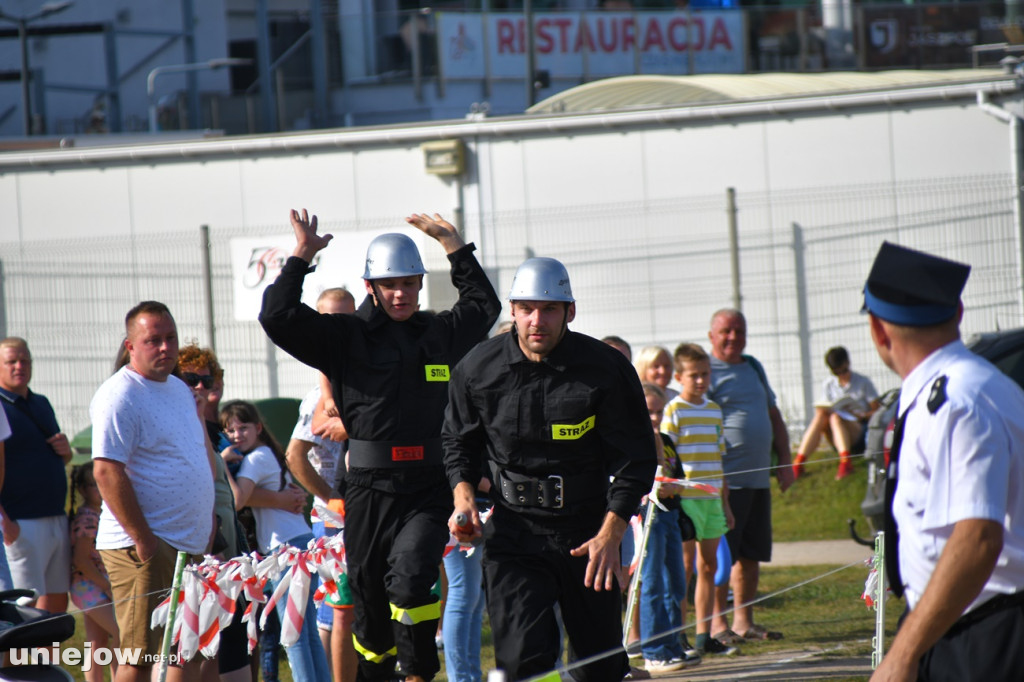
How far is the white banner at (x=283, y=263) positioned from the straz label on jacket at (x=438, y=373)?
27.1 ft

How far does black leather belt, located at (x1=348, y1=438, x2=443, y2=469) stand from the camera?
598 cm

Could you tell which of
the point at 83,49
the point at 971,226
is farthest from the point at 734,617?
the point at 83,49

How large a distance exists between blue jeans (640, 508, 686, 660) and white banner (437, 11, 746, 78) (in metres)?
23.6

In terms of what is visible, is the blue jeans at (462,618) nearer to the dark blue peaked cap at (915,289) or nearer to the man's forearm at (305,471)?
the man's forearm at (305,471)

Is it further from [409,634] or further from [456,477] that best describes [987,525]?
[409,634]

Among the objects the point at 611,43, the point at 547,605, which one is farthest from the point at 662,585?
the point at 611,43

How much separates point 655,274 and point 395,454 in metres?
8.99

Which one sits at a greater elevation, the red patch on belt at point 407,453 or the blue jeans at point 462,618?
the red patch on belt at point 407,453

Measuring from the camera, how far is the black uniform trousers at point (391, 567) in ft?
19.0

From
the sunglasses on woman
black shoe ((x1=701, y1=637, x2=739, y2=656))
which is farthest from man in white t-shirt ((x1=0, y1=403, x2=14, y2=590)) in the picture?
black shoe ((x1=701, y1=637, x2=739, y2=656))

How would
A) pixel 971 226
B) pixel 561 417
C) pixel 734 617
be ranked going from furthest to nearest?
pixel 971 226 → pixel 734 617 → pixel 561 417

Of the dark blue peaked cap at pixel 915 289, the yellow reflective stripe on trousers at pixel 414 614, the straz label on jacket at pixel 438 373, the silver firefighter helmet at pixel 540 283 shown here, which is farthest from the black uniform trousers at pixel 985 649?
the straz label on jacket at pixel 438 373

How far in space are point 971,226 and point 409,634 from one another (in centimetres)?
959

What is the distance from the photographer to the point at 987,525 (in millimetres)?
3293
